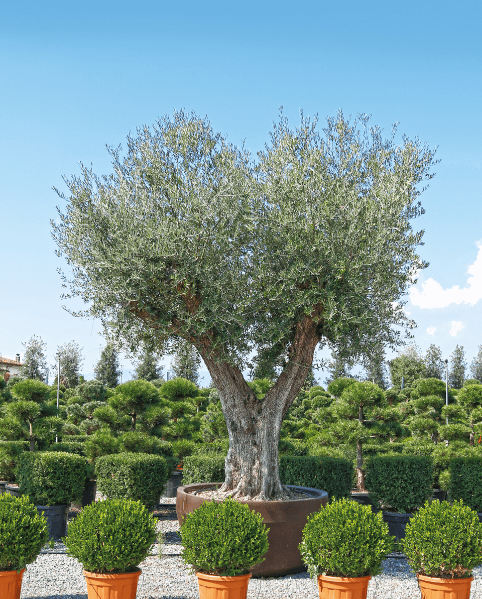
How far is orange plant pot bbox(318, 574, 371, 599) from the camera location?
5.08 meters

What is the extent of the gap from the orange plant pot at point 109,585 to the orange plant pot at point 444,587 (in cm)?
277

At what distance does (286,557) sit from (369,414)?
7.80 m

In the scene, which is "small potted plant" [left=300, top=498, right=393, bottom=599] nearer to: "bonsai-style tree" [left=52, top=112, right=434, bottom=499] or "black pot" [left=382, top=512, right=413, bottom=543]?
"bonsai-style tree" [left=52, top=112, right=434, bottom=499]

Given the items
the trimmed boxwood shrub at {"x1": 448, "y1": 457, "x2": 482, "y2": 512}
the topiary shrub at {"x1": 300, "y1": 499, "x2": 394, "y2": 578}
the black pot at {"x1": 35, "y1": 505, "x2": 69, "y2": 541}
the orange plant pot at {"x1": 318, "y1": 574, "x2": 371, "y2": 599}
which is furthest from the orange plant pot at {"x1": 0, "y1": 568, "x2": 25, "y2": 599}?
the trimmed boxwood shrub at {"x1": 448, "y1": 457, "x2": 482, "y2": 512}

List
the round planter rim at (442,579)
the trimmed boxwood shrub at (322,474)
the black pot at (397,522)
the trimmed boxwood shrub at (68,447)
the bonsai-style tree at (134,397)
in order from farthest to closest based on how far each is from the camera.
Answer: the bonsai-style tree at (134,397)
the trimmed boxwood shrub at (68,447)
the trimmed boxwood shrub at (322,474)
the black pot at (397,522)
the round planter rim at (442,579)

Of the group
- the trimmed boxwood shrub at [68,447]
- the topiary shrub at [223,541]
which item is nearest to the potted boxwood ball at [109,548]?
the topiary shrub at [223,541]

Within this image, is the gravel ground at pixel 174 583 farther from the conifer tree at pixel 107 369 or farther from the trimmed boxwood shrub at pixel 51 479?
the conifer tree at pixel 107 369

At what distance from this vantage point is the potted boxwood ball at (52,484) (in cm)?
869

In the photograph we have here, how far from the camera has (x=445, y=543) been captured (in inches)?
205

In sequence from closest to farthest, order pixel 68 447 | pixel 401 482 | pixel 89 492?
1. pixel 401 482
2. pixel 89 492
3. pixel 68 447

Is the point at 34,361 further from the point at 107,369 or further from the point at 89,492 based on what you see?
the point at 89,492

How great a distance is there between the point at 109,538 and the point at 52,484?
163 inches

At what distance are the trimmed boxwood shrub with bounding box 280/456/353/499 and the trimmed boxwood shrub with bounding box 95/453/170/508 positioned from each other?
2.32 metres

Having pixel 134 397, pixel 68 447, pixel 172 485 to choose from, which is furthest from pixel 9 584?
pixel 172 485
